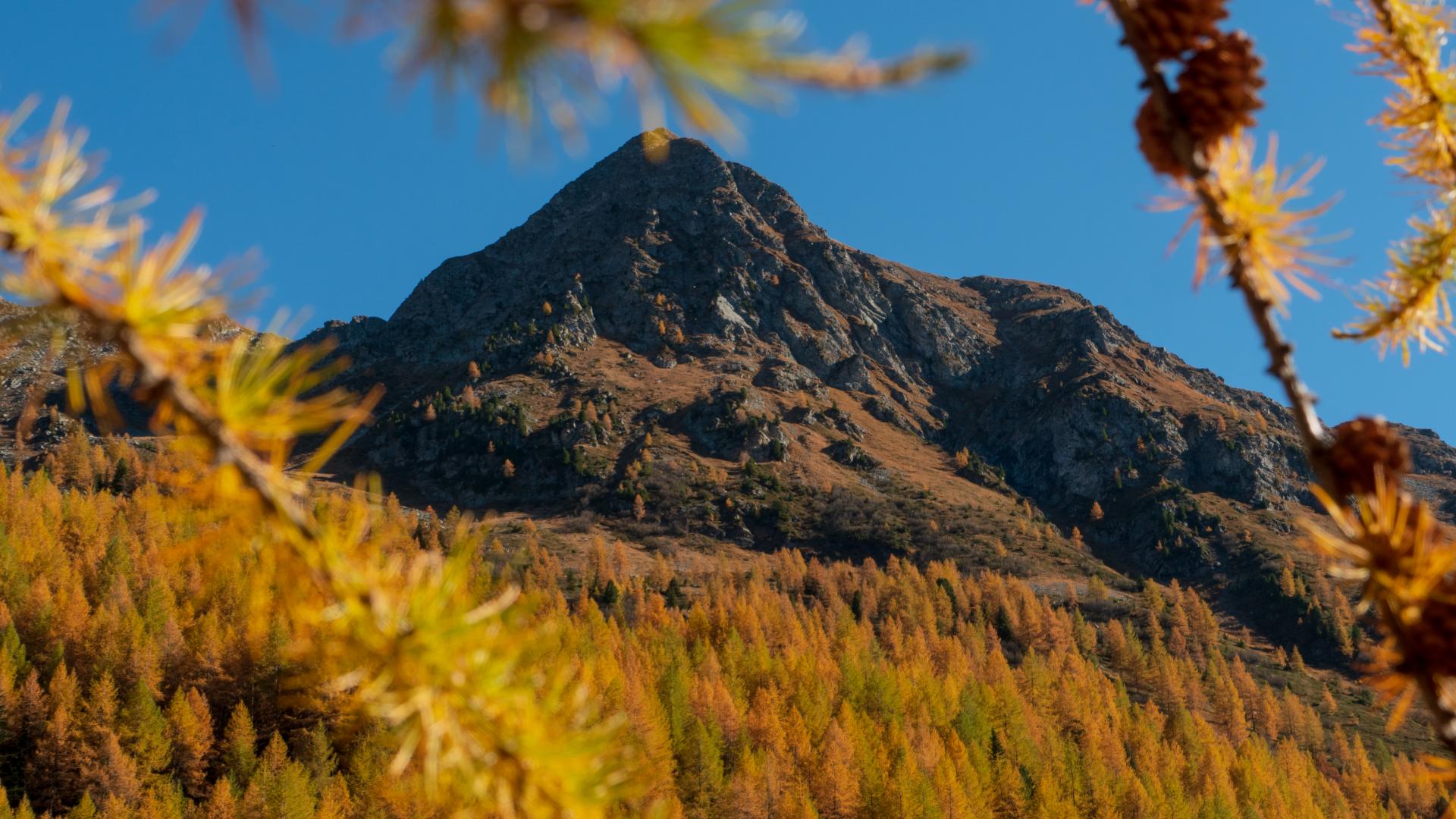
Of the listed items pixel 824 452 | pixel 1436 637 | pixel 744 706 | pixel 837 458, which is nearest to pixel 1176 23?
pixel 1436 637

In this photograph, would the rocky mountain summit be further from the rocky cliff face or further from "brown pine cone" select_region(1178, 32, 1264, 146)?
"brown pine cone" select_region(1178, 32, 1264, 146)

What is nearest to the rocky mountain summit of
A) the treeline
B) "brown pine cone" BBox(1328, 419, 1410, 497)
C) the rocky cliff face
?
the rocky cliff face

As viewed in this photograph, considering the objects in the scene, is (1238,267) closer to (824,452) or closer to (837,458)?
(837,458)

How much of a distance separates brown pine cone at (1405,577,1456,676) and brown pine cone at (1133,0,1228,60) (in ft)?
3.81

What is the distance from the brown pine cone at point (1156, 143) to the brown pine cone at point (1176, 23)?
4.2 inches

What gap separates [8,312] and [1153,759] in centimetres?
7849

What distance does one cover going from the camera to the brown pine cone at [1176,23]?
1.71 meters

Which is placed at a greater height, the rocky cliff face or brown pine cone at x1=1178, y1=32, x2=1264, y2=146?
the rocky cliff face

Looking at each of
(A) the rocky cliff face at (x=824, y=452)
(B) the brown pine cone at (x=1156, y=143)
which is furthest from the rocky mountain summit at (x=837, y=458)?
(B) the brown pine cone at (x=1156, y=143)

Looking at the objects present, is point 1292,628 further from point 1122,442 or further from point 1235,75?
point 1235,75

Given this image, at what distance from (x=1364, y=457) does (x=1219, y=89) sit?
2.58 ft

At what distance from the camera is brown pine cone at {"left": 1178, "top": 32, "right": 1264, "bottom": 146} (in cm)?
171

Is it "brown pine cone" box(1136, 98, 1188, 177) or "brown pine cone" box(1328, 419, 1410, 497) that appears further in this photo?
"brown pine cone" box(1136, 98, 1188, 177)

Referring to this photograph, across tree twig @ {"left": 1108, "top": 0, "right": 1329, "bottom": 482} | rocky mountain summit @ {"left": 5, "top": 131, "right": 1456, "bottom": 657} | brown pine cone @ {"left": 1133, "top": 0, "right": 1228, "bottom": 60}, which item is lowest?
tree twig @ {"left": 1108, "top": 0, "right": 1329, "bottom": 482}
